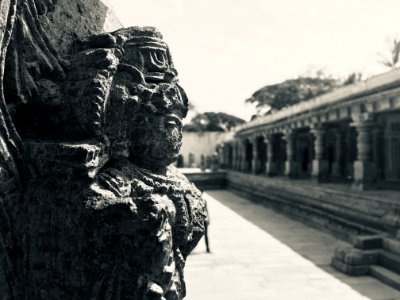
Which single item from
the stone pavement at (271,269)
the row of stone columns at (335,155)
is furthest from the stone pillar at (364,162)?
the stone pavement at (271,269)

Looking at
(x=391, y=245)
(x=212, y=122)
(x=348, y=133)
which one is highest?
(x=212, y=122)

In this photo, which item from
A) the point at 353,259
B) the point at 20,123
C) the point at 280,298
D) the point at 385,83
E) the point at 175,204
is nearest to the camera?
the point at 20,123

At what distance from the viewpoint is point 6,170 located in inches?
65.1

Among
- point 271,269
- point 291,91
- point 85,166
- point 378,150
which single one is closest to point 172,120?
point 85,166

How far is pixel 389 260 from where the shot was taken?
582 cm

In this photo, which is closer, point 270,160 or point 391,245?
point 391,245

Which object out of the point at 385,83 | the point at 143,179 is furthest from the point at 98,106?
the point at 385,83

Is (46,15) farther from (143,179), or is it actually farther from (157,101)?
(143,179)

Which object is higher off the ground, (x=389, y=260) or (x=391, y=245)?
(x=391, y=245)

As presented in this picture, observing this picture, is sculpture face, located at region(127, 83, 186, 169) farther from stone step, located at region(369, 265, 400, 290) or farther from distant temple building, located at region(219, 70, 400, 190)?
distant temple building, located at region(219, 70, 400, 190)

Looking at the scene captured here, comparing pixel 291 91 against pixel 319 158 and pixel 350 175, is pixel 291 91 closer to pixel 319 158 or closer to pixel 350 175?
pixel 350 175

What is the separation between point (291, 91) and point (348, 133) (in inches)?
1077

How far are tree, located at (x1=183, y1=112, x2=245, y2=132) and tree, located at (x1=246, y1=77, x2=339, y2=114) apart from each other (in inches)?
323

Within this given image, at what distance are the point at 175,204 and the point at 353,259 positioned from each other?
4924 millimetres
